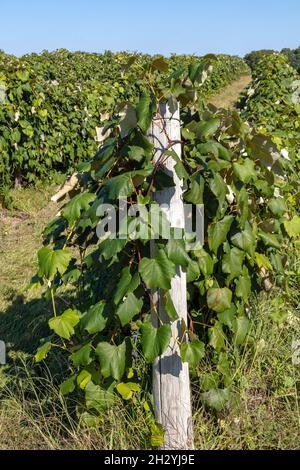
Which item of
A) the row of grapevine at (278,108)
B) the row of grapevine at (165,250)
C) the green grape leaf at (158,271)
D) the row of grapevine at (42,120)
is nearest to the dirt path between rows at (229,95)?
the row of grapevine at (278,108)

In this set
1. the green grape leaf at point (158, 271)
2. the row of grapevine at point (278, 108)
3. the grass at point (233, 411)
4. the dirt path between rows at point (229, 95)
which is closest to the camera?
the green grape leaf at point (158, 271)

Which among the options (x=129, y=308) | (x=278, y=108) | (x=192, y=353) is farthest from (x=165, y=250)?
(x=278, y=108)

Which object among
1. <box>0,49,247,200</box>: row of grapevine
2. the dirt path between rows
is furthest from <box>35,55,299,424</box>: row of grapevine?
the dirt path between rows

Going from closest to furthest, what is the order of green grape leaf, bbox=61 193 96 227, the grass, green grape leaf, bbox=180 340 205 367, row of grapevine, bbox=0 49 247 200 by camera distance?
green grape leaf, bbox=180 340 205 367
green grape leaf, bbox=61 193 96 227
the grass
row of grapevine, bbox=0 49 247 200

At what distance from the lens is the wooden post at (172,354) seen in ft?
6.72

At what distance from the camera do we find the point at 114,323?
7.52 feet

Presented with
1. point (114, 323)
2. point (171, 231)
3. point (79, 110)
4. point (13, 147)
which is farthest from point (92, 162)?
point (79, 110)

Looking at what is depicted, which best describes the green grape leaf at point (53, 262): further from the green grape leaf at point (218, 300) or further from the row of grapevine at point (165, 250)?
the green grape leaf at point (218, 300)

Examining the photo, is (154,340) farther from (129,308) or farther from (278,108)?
(278,108)

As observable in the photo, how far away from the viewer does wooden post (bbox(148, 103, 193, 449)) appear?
205cm

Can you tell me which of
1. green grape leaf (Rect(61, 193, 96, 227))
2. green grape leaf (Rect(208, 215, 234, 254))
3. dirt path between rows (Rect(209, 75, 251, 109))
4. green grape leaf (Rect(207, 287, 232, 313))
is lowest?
green grape leaf (Rect(207, 287, 232, 313))

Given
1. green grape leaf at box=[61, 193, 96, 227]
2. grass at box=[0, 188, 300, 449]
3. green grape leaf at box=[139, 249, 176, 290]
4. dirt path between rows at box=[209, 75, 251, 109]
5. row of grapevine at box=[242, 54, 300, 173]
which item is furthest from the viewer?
dirt path between rows at box=[209, 75, 251, 109]

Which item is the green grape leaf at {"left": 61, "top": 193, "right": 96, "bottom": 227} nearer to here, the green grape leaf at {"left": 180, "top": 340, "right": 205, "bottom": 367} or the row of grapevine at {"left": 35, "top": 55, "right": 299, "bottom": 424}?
the row of grapevine at {"left": 35, "top": 55, "right": 299, "bottom": 424}

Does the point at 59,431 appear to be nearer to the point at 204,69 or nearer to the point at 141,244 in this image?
the point at 141,244
